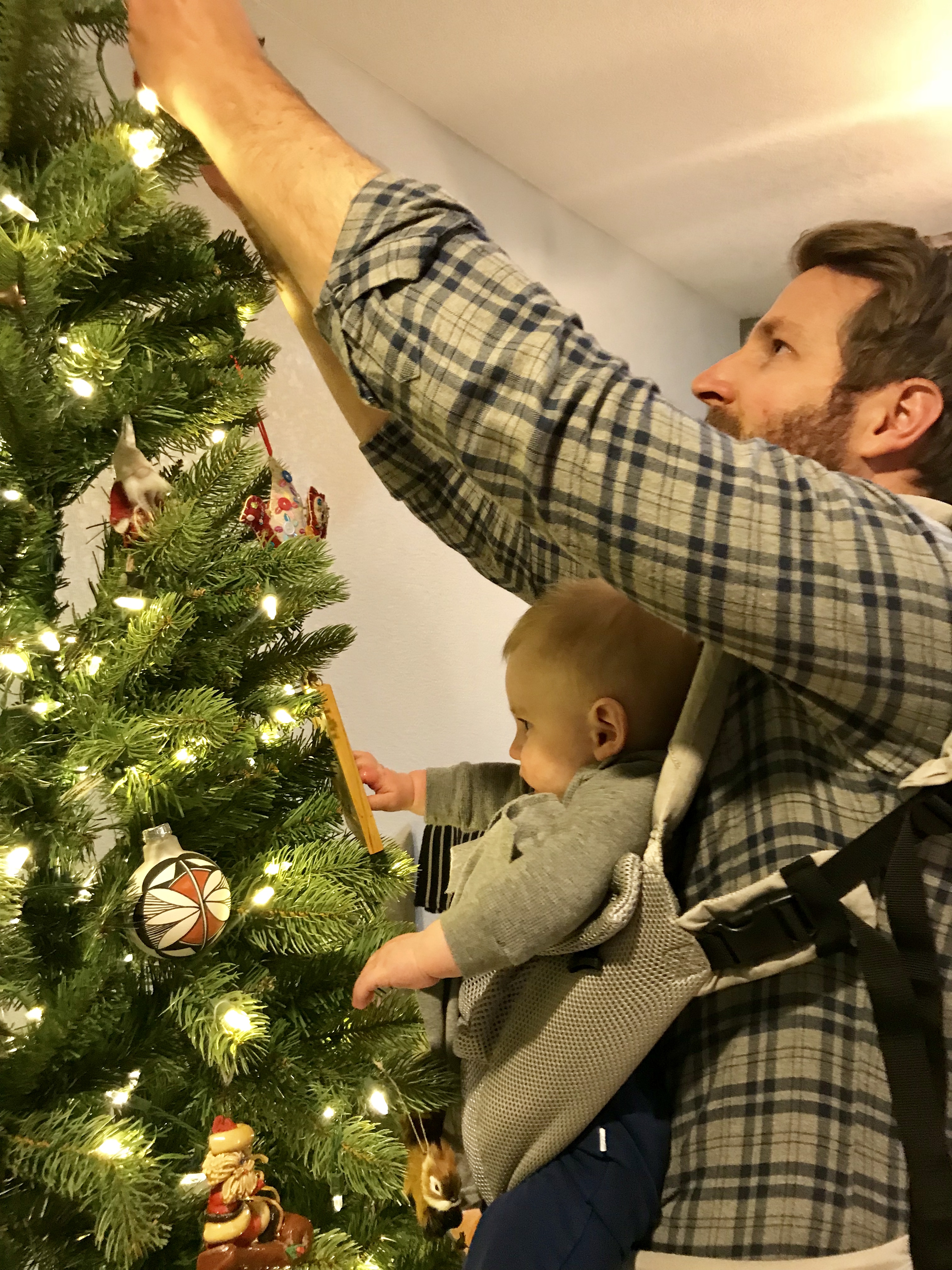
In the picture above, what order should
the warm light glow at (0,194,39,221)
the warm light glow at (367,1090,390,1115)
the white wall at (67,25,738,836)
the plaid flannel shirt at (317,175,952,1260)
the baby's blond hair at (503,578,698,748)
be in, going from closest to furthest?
the plaid flannel shirt at (317,175,952,1260) < the warm light glow at (0,194,39,221) < the warm light glow at (367,1090,390,1115) < the baby's blond hair at (503,578,698,748) < the white wall at (67,25,738,836)

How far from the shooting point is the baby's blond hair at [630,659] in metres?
0.81

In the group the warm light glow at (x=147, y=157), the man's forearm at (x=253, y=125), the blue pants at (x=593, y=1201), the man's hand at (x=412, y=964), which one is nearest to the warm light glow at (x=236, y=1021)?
the man's hand at (x=412, y=964)

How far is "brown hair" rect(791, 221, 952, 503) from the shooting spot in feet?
2.54

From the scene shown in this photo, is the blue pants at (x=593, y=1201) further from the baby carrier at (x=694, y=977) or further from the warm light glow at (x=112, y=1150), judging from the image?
the warm light glow at (x=112, y=1150)

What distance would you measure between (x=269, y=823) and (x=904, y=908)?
0.48 m

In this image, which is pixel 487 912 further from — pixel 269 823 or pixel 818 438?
pixel 818 438

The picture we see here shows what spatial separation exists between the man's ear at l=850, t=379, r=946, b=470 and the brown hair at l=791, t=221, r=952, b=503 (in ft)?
0.04

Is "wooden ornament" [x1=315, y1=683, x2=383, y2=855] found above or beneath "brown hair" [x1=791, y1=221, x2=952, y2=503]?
→ beneath

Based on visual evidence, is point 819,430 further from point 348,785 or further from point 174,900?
point 174,900

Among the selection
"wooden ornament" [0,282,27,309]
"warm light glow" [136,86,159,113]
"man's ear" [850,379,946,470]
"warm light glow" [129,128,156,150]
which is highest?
"warm light glow" [136,86,159,113]

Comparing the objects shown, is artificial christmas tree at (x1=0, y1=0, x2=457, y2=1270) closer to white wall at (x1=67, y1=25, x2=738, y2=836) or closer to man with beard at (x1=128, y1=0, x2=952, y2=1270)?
man with beard at (x1=128, y1=0, x2=952, y2=1270)

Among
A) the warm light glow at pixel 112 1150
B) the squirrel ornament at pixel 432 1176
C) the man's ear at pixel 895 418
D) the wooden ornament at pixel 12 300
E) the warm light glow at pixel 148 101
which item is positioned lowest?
the squirrel ornament at pixel 432 1176

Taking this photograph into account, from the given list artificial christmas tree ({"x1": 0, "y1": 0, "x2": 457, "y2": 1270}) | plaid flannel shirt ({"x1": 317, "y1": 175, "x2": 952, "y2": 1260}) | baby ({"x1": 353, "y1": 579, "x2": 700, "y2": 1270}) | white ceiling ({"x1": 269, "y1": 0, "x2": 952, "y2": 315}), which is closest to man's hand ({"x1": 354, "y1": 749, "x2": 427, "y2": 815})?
baby ({"x1": 353, "y1": 579, "x2": 700, "y2": 1270})

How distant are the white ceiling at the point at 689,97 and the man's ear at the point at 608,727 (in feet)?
4.50
